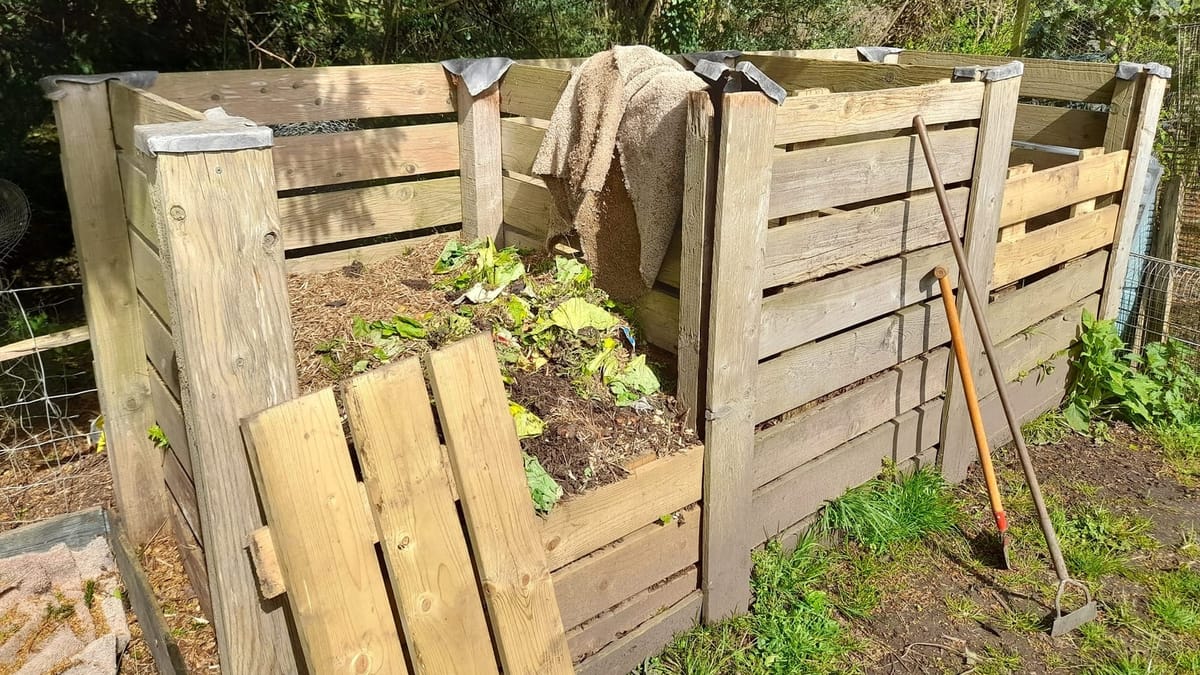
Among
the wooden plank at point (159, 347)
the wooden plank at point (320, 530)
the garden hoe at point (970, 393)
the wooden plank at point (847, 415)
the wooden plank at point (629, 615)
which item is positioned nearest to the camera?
the wooden plank at point (320, 530)

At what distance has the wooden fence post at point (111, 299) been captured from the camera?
313cm

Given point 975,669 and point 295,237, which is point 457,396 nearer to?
point 295,237

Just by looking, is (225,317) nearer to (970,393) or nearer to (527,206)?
(527,206)

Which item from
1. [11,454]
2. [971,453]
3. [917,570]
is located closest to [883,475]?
[917,570]

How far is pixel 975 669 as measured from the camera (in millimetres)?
3410

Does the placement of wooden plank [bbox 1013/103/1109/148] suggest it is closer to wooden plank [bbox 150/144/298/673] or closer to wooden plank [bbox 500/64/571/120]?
wooden plank [bbox 500/64/571/120]

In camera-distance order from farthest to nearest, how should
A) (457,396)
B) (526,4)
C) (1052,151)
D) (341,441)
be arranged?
1. (526,4)
2. (1052,151)
3. (457,396)
4. (341,441)

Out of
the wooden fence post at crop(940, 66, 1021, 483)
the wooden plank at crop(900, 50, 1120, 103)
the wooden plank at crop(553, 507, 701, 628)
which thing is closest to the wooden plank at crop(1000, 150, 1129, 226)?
the wooden fence post at crop(940, 66, 1021, 483)

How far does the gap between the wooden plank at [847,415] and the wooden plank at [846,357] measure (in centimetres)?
7

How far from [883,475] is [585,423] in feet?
5.87

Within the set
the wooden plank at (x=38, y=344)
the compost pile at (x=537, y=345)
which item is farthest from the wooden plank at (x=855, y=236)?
the wooden plank at (x=38, y=344)

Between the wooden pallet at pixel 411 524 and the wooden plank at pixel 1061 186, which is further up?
the wooden plank at pixel 1061 186

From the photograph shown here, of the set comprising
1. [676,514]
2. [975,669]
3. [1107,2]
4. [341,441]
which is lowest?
[975,669]

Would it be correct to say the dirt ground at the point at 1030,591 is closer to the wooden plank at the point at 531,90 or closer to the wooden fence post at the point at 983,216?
the wooden fence post at the point at 983,216
